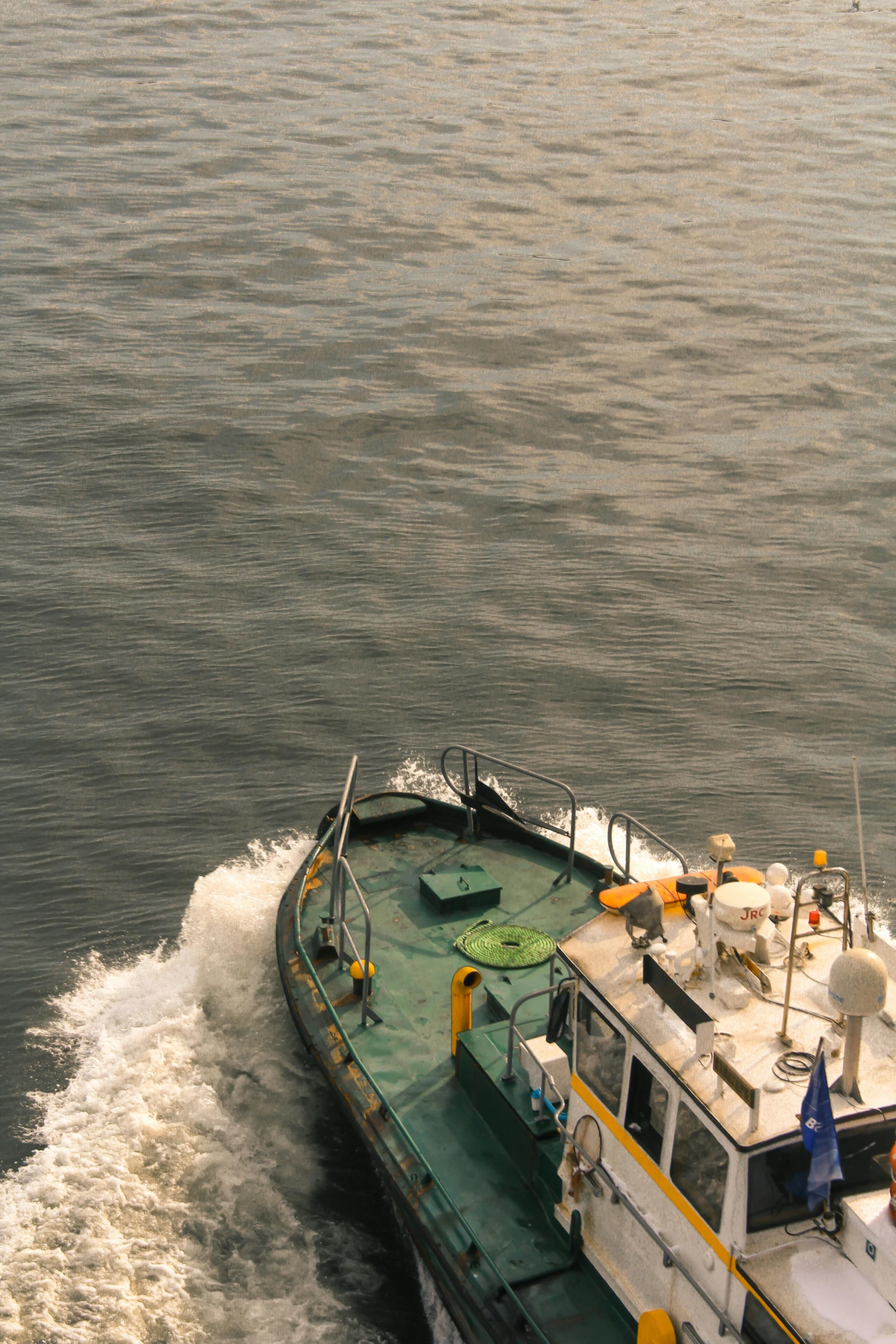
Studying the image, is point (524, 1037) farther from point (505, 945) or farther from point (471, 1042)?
point (505, 945)

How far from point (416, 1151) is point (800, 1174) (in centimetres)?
426

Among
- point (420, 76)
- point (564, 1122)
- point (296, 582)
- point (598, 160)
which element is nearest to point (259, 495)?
point (296, 582)

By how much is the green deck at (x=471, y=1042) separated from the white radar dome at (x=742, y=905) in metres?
3.28

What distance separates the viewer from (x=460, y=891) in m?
15.2

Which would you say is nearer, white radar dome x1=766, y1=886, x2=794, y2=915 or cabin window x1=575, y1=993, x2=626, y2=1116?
cabin window x1=575, y1=993, x2=626, y2=1116

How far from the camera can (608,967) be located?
10117 mm

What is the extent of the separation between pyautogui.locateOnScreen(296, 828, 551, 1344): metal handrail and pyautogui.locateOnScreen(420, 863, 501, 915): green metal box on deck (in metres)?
1.58

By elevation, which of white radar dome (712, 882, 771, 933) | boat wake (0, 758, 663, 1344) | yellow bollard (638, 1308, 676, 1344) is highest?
white radar dome (712, 882, 771, 933)

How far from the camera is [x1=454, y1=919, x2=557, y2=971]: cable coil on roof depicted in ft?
46.5

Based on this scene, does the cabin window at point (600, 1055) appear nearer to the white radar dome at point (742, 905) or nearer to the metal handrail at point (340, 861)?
the white radar dome at point (742, 905)

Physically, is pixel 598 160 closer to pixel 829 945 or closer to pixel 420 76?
pixel 420 76

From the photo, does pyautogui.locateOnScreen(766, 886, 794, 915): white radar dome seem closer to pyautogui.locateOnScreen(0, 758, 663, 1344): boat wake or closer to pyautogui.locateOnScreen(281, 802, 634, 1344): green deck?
pyautogui.locateOnScreen(281, 802, 634, 1344): green deck

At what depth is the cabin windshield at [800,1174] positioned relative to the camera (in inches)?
338

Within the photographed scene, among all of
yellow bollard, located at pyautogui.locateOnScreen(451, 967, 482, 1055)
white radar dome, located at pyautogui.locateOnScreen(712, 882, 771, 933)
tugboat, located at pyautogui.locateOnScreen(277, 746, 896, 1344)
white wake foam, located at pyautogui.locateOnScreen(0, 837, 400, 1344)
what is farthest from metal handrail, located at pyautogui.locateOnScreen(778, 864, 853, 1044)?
white wake foam, located at pyautogui.locateOnScreen(0, 837, 400, 1344)
